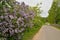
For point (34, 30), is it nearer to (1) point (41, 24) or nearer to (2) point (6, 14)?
(1) point (41, 24)

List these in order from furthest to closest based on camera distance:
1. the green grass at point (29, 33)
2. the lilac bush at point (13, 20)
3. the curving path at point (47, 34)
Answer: the curving path at point (47, 34), the green grass at point (29, 33), the lilac bush at point (13, 20)

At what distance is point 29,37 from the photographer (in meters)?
2.26

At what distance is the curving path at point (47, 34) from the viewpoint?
233 centimetres

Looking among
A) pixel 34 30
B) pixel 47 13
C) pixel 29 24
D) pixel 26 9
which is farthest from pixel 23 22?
pixel 47 13

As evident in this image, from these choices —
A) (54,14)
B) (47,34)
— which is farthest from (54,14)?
(47,34)

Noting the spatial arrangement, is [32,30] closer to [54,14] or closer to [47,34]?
[47,34]

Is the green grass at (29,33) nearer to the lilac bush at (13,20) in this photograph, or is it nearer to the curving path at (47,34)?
the curving path at (47,34)

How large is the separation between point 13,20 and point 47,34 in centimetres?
61

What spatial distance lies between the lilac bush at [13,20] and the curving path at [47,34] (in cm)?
28

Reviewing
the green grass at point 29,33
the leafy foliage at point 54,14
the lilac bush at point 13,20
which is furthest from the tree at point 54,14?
the lilac bush at point 13,20

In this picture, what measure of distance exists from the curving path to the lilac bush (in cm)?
28

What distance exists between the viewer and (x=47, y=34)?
2.43m

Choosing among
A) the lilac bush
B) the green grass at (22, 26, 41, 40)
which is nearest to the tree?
the green grass at (22, 26, 41, 40)

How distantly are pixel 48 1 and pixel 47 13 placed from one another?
197mm
